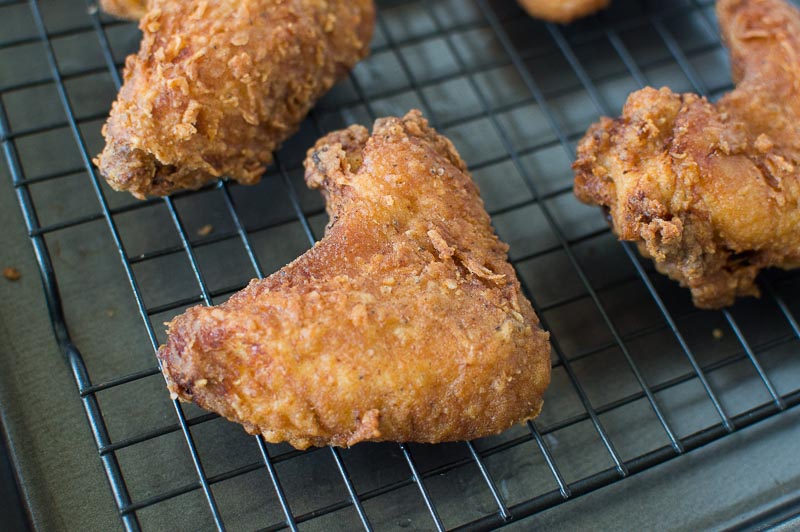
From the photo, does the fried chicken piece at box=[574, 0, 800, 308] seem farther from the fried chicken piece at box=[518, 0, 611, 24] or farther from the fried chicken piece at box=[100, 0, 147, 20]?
the fried chicken piece at box=[100, 0, 147, 20]

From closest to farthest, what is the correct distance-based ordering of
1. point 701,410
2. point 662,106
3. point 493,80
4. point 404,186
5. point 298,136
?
point 404,186 → point 662,106 → point 701,410 → point 298,136 → point 493,80

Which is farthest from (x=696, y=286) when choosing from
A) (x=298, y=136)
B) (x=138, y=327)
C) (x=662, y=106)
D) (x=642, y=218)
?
(x=138, y=327)

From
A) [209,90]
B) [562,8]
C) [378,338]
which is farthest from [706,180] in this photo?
[209,90]

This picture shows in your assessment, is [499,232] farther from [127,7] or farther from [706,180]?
[127,7]

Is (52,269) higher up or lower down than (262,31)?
lower down

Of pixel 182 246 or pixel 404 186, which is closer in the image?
pixel 404 186

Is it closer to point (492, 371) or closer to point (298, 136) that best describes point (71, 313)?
point (298, 136)

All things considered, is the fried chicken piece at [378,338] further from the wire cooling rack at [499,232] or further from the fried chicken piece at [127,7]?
the fried chicken piece at [127,7]
